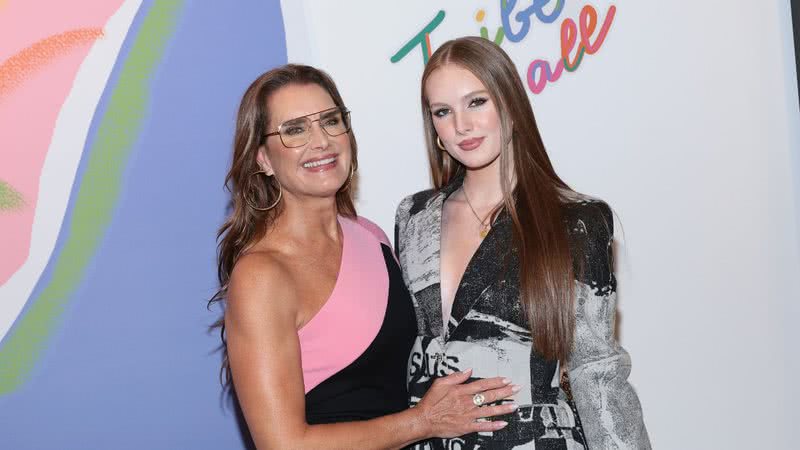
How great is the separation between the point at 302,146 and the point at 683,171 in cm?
163

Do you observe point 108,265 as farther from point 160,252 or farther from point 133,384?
point 133,384

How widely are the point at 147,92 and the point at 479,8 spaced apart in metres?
1.08

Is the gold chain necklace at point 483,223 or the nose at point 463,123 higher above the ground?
the nose at point 463,123

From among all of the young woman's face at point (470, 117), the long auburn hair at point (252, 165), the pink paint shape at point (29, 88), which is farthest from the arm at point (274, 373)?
the pink paint shape at point (29, 88)

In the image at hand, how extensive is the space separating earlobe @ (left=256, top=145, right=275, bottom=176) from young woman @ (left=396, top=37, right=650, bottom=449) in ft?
1.37

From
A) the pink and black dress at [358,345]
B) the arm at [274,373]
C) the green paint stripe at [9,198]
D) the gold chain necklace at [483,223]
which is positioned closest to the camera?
the arm at [274,373]

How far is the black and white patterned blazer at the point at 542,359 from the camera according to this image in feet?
7.16

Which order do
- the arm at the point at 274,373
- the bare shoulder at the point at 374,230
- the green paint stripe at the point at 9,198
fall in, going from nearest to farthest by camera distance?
the arm at the point at 274,373
the bare shoulder at the point at 374,230
the green paint stripe at the point at 9,198

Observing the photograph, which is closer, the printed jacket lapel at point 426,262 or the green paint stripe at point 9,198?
the printed jacket lapel at point 426,262

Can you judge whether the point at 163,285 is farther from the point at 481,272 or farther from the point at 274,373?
the point at 481,272

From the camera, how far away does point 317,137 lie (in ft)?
7.48

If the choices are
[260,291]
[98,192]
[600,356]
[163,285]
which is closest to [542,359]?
[600,356]

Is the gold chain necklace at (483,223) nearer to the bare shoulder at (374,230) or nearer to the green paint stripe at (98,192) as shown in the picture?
the bare shoulder at (374,230)

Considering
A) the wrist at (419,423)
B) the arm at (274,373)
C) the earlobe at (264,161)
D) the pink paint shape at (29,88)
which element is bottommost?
the wrist at (419,423)
